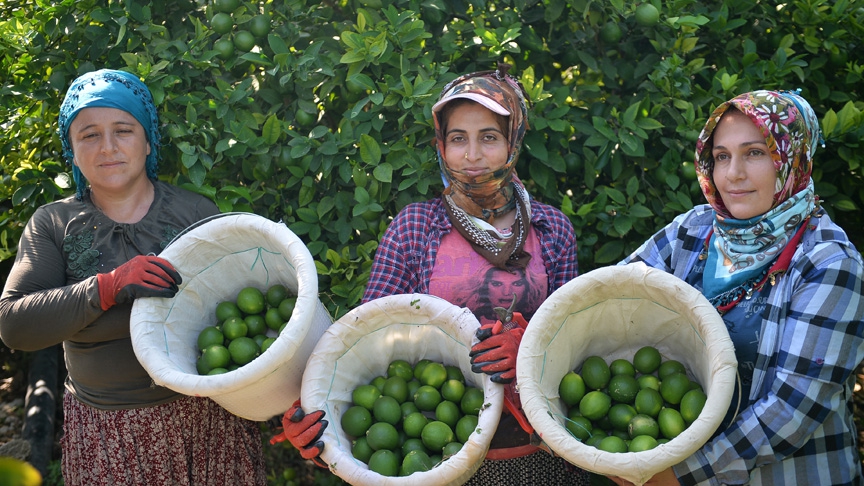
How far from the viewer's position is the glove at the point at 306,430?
2186 millimetres

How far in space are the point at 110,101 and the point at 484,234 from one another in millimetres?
1443

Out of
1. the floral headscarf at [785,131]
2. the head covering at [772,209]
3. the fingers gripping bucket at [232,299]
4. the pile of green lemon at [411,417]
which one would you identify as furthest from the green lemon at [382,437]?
the floral headscarf at [785,131]

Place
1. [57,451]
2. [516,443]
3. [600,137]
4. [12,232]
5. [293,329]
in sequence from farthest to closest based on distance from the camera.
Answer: [57,451] → [12,232] → [600,137] → [516,443] → [293,329]

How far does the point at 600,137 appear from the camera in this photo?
2980 millimetres

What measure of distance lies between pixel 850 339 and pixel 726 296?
14.9 inches

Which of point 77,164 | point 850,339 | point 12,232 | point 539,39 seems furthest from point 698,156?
point 12,232

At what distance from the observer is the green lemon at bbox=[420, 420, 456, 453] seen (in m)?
2.23

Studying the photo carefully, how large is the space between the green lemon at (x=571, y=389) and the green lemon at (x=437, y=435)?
383mm

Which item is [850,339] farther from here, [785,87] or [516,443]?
[785,87]

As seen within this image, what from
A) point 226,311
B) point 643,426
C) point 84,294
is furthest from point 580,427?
point 84,294

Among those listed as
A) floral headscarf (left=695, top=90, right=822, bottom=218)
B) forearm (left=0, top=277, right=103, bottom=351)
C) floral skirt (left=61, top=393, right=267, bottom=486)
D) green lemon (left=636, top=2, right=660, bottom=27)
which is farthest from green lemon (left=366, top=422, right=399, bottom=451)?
green lemon (left=636, top=2, right=660, bottom=27)

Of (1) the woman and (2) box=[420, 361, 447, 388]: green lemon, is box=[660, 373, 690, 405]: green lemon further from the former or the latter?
(1) the woman

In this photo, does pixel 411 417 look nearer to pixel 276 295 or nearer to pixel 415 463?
pixel 415 463

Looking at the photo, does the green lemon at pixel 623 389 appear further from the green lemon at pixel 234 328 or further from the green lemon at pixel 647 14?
the green lemon at pixel 647 14
